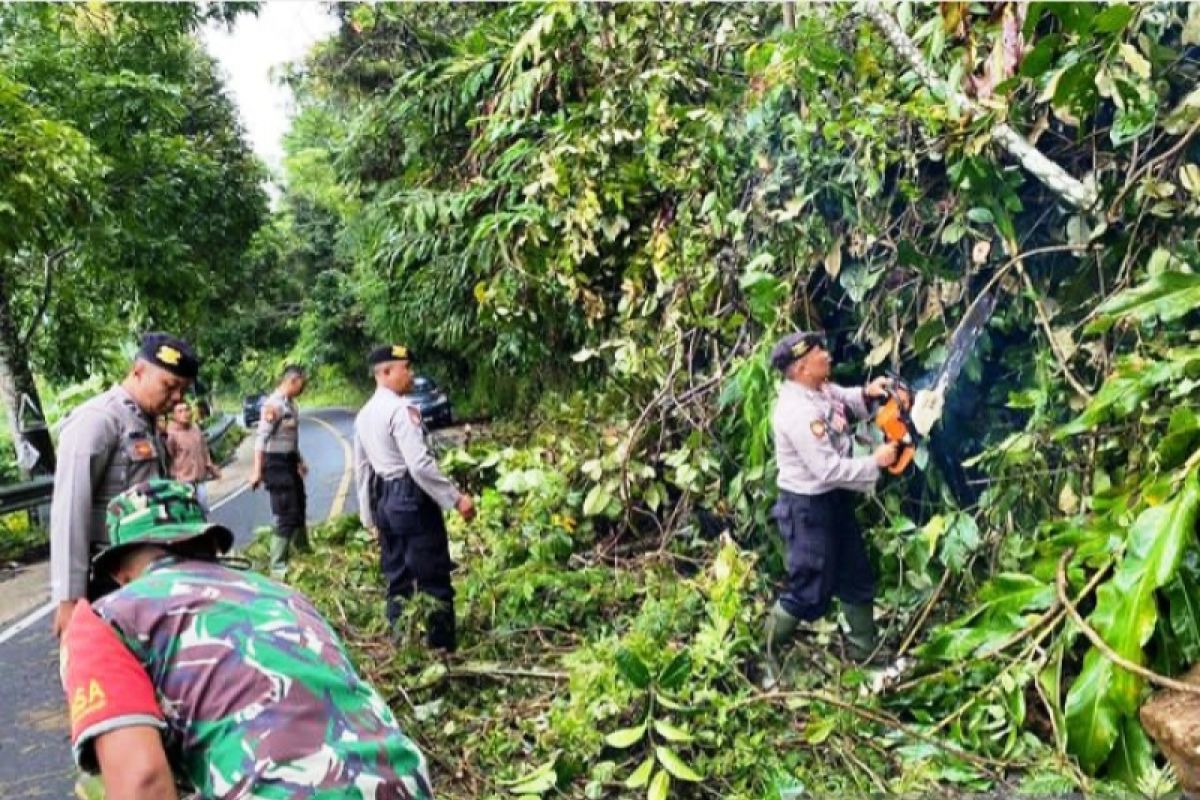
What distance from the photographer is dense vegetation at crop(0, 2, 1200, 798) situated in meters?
3.18

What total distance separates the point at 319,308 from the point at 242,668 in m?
26.6

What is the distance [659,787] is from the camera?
326 centimetres

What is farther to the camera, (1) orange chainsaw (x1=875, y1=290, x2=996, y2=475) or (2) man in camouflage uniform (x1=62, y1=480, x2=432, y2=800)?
(1) orange chainsaw (x1=875, y1=290, x2=996, y2=475)

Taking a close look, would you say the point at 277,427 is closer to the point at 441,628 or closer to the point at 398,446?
the point at 398,446

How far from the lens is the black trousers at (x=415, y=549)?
4.49 meters

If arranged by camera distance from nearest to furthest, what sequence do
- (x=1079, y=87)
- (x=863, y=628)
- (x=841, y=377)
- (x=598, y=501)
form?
(x=1079, y=87) < (x=863, y=628) < (x=841, y=377) < (x=598, y=501)

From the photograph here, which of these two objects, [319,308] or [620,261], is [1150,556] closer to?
[620,261]

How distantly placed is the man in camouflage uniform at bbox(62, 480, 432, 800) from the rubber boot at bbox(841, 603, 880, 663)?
8.95 feet

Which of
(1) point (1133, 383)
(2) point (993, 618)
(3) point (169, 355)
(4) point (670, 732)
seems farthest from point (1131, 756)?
(3) point (169, 355)

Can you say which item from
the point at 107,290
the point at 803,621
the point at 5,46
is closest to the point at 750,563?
the point at 803,621

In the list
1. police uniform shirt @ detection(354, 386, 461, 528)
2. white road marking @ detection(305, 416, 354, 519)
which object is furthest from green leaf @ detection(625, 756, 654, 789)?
white road marking @ detection(305, 416, 354, 519)

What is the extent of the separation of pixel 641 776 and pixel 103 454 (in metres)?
2.29

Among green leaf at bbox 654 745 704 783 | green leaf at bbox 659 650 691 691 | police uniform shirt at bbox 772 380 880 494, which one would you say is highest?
police uniform shirt at bbox 772 380 880 494

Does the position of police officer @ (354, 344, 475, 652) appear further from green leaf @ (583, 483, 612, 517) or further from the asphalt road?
the asphalt road
